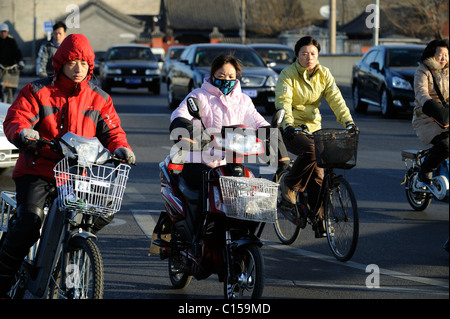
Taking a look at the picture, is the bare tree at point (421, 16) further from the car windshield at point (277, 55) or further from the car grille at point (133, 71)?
the car grille at point (133, 71)

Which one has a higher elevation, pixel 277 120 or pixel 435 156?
pixel 277 120

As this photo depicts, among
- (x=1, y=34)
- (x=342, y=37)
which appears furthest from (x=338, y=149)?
(x=342, y=37)

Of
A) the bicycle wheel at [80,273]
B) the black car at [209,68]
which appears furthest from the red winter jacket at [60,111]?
the black car at [209,68]

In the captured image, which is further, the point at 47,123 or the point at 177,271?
the point at 177,271

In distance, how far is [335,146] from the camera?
24.5ft

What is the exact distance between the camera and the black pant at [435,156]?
8906 millimetres

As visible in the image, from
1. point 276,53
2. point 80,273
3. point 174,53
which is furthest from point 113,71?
point 80,273

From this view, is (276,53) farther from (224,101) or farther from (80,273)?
(80,273)

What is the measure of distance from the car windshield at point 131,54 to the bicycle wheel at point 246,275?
27759 millimetres

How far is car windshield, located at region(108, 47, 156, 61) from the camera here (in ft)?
108

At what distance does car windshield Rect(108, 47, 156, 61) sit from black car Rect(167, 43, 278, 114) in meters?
8.61

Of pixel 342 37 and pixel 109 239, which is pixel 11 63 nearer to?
pixel 109 239

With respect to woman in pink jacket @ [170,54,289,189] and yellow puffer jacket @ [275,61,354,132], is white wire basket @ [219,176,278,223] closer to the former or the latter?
woman in pink jacket @ [170,54,289,189]

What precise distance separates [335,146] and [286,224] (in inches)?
47.4
